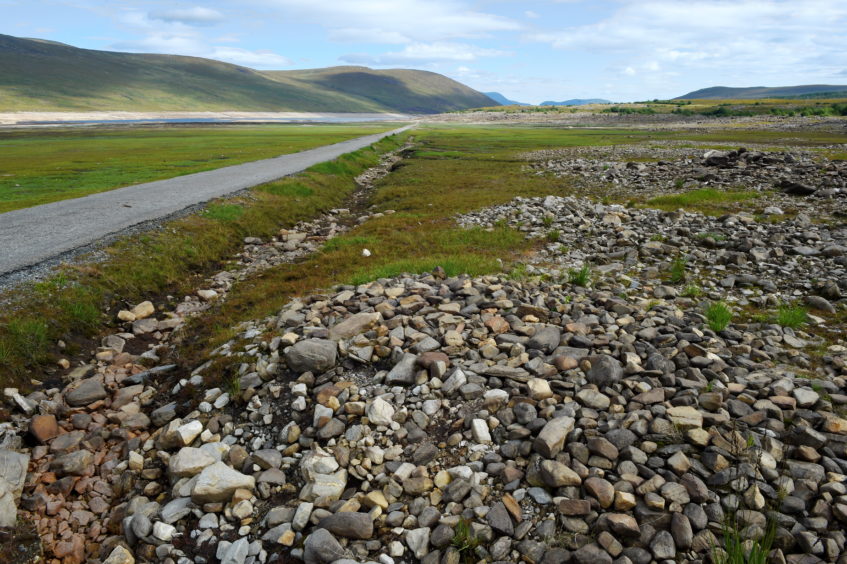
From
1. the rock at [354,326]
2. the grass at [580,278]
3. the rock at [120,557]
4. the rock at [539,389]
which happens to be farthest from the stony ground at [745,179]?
the rock at [120,557]

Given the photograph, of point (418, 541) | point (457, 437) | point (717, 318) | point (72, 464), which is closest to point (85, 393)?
point (72, 464)

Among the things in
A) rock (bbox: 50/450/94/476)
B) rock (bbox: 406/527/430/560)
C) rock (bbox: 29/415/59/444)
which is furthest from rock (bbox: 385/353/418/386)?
rock (bbox: 29/415/59/444)

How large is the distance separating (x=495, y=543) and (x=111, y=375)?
10.3 metres

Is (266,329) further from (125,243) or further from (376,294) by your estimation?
(125,243)

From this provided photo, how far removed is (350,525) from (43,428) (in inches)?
274

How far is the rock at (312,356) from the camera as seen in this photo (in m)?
9.46

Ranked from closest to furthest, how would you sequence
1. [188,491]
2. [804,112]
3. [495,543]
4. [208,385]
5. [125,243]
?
[495,543] < [188,491] < [208,385] < [125,243] < [804,112]

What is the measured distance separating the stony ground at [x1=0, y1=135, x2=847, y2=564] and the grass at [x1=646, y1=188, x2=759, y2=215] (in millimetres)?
13445

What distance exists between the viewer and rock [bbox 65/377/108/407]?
10.1m

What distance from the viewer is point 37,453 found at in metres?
8.49

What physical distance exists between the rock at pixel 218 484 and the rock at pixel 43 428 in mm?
4145

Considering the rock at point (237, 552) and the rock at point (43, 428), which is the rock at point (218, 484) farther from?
the rock at point (43, 428)

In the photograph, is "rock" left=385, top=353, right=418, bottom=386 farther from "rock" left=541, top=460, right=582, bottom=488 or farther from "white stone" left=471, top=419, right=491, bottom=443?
"rock" left=541, top=460, right=582, bottom=488

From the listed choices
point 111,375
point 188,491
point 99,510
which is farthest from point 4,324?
point 188,491
